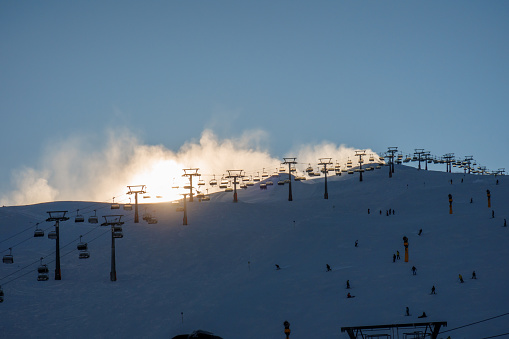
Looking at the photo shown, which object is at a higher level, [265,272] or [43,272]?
[43,272]

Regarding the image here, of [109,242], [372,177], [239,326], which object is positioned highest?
[372,177]

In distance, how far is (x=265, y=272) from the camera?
2443 inches

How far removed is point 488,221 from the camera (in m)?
69.5

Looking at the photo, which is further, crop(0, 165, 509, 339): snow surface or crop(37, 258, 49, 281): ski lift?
crop(37, 258, 49, 281): ski lift

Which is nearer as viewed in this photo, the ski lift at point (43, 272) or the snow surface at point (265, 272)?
the snow surface at point (265, 272)

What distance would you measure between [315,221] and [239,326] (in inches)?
1370

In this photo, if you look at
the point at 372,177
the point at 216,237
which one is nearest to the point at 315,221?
the point at 216,237

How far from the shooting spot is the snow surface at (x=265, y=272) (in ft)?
157

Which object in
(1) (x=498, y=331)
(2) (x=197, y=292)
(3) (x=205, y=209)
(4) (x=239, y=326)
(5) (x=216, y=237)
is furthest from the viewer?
(3) (x=205, y=209)

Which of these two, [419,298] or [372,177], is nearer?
[419,298]

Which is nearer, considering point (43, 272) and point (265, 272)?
point (43, 272)

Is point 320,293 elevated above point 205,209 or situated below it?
below

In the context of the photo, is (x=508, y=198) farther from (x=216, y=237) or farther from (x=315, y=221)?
(x=216, y=237)

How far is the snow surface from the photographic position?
47875mm
